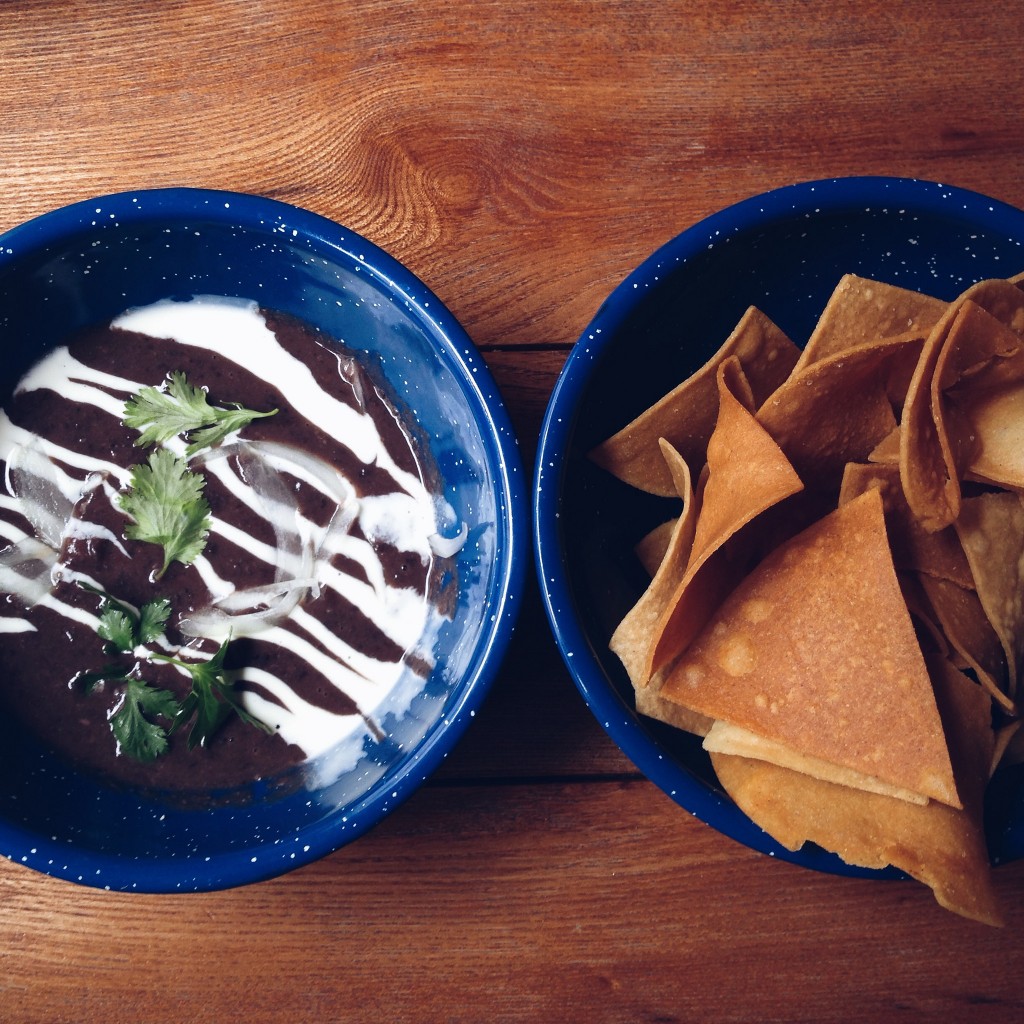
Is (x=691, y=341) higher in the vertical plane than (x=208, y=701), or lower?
higher

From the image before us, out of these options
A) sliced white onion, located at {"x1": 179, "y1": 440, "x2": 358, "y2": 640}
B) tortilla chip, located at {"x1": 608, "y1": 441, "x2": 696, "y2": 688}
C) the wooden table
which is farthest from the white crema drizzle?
tortilla chip, located at {"x1": 608, "y1": 441, "x2": 696, "y2": 688}

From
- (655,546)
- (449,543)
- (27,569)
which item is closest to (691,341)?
(655,546)

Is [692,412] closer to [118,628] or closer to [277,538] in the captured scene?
[277,538]

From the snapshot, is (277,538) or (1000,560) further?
(277,538)

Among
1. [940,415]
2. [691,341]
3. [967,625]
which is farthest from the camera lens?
[691,341]

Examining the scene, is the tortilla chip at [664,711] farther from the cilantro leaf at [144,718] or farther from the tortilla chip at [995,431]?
the cilantro leaf at [144,718]

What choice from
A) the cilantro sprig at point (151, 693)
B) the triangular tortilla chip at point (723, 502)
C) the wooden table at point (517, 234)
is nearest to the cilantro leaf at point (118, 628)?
the cilantro sprig at point (151, 693)

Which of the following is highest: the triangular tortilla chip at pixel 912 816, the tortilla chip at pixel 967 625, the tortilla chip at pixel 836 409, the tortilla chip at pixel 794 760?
the tortilla chip at pixel 836 409
